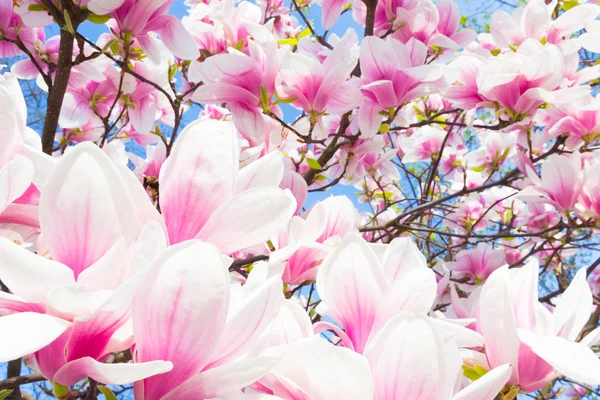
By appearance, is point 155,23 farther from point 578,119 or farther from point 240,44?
point 578,119

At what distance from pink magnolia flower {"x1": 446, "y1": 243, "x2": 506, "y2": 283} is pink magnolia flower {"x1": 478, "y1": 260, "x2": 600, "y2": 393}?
1.67 metres

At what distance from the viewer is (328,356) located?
1.06ft

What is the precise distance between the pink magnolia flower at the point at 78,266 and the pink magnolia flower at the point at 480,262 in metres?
1.96

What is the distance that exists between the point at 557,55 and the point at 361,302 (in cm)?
118

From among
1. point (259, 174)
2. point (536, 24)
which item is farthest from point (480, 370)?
point (536, 24)

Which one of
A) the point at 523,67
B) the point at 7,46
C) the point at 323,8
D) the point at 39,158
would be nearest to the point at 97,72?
the point at 7,46

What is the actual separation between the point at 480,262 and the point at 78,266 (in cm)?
199

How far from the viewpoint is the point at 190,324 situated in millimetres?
282

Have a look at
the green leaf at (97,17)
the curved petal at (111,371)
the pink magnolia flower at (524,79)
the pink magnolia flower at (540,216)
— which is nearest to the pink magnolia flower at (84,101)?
the green leaf at (97,17)

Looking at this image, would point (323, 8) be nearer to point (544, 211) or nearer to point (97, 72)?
point (97, 72)

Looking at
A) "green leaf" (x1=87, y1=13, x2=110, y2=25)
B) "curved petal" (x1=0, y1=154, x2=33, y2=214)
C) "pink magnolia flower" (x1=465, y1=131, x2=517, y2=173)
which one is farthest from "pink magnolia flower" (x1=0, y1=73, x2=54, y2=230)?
"pink magnolia flower" (x1=465, y1=131, x2=517, y2=173)

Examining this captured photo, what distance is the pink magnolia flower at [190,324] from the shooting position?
0.28m

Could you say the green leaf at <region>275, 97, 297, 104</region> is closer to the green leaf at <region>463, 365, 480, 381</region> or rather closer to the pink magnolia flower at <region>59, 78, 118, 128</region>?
the pink magnolia flower at <region>59, 78, 118, 128</region>

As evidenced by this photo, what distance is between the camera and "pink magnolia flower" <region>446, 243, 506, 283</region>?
209cm
